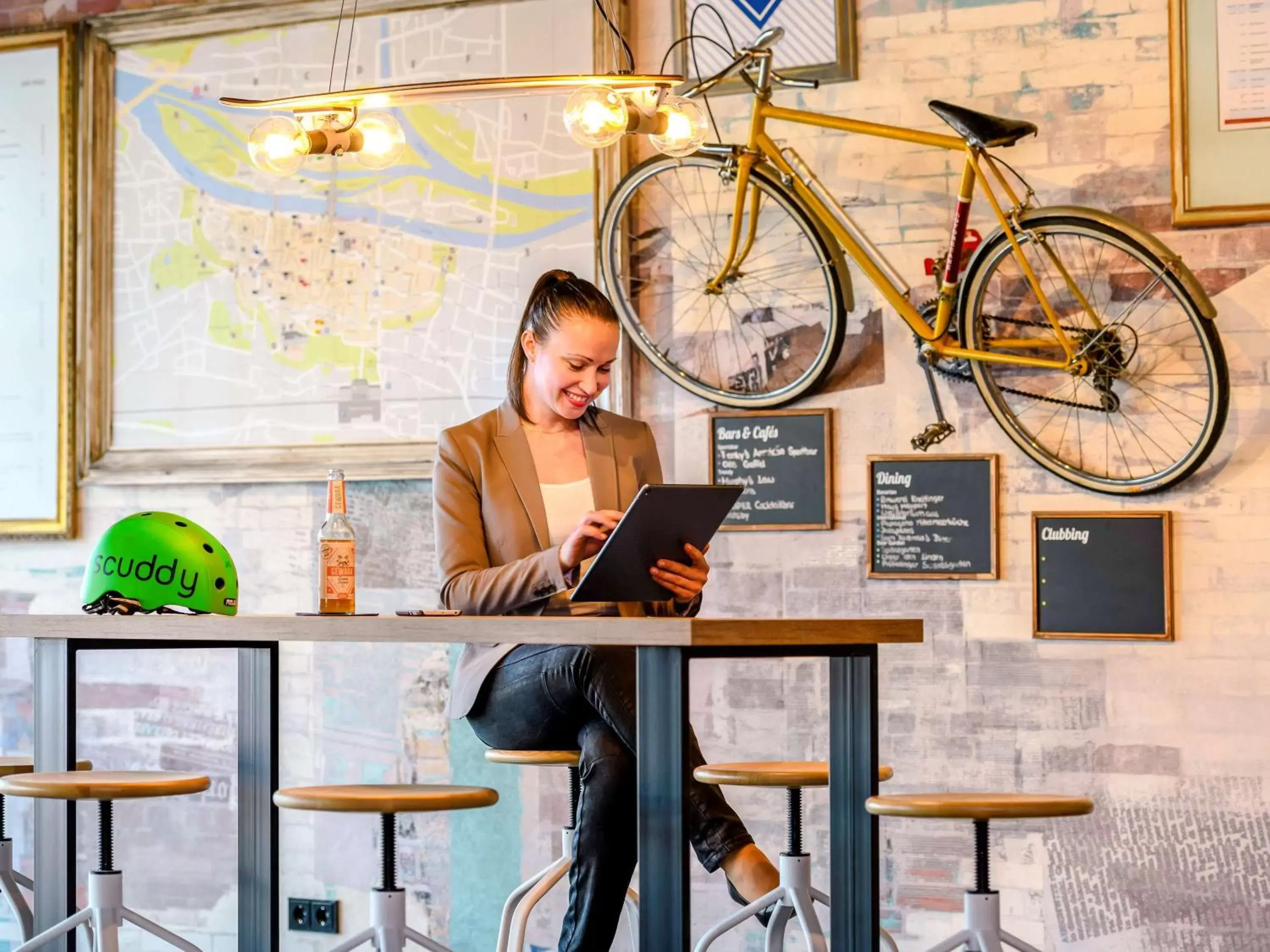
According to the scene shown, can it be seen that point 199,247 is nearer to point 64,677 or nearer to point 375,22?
point 375,22

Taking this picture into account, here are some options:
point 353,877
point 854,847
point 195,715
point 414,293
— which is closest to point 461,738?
point 353,877

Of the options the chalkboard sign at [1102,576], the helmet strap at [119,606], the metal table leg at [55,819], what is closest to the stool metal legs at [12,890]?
the metal table leg at [55,819]

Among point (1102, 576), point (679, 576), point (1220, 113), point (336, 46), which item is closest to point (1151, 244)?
point (1220, 113)

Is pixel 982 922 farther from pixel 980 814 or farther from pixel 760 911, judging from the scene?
pixel 760 911

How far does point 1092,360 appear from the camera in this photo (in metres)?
3.48

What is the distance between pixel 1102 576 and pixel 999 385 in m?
0.49

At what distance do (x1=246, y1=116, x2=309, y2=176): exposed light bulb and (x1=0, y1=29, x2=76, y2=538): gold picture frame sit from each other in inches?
52.7

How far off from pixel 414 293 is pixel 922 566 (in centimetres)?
147

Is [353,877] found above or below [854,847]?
below

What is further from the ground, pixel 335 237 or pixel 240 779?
pixel 335 237

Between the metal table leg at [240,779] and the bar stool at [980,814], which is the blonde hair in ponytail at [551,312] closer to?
the metal table leg at [240,779]

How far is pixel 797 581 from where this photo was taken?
3.78m

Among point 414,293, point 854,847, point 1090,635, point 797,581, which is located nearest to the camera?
point 854,847

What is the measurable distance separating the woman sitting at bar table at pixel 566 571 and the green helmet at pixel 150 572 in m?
0.44
